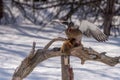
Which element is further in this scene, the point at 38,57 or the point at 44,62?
the point at 44,62

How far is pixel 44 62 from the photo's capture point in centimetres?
659

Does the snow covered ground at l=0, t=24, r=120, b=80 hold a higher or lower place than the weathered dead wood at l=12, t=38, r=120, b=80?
lower

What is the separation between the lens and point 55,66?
20.6 feet

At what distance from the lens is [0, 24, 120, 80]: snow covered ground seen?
5703mm

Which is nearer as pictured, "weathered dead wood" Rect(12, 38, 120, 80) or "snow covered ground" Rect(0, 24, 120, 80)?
"weathered dead wood" Rect(12, 38, 120, 80)

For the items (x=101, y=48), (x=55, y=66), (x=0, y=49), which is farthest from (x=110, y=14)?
(x=55, y=66)

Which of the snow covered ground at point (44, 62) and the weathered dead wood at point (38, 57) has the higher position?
the weathered dead wood at point (38, 57)

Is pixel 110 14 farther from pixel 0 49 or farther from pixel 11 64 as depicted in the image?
pixel 11 64

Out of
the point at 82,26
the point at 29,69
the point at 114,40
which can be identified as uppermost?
the point at 82,26

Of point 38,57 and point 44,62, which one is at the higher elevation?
point 38,57

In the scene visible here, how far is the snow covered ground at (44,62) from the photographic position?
570cm

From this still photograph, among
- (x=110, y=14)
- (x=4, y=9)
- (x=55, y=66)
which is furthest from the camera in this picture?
(x=4, y=9)

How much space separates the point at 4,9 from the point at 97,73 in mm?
6884

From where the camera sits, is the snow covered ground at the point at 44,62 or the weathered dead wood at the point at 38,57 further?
the snow covered ground at the point at 44,62
